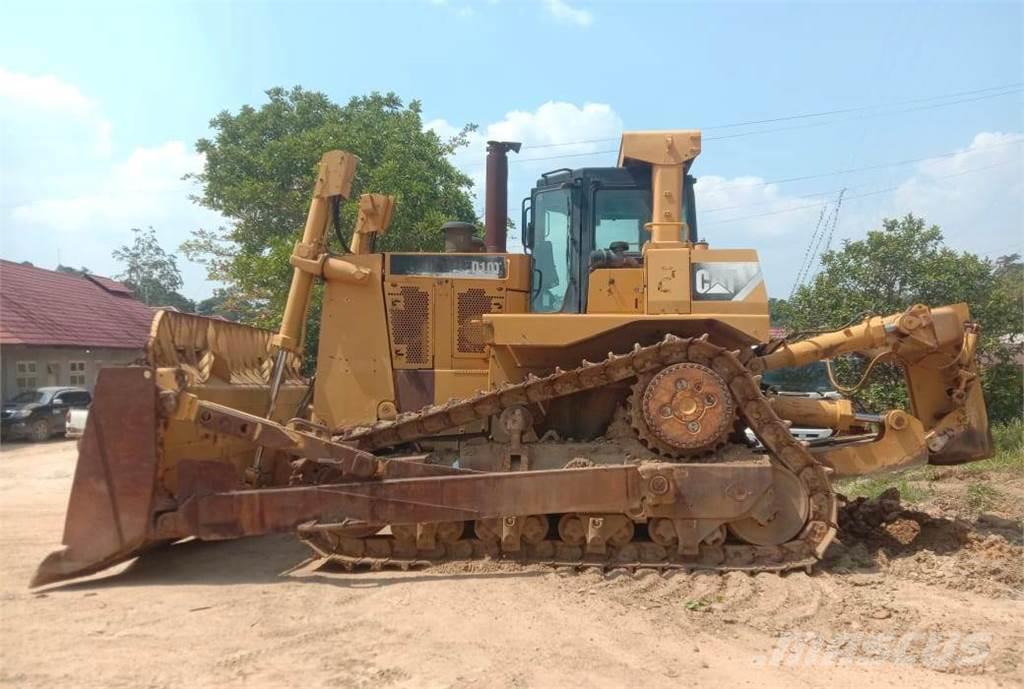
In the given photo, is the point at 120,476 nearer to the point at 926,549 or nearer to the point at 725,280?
the point at 725,280

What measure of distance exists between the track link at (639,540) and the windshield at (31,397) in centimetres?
1676

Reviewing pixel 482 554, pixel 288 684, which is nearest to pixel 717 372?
pixel 482 554

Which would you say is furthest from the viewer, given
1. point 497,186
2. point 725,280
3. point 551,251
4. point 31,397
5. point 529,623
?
point 31,397

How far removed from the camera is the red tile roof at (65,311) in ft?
69.7

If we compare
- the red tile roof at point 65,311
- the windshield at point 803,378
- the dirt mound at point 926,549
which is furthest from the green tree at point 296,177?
the dirt mound at point 926,549

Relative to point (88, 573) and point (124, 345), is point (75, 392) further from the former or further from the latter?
point (88, 573)

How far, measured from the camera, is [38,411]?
1880 centimetres

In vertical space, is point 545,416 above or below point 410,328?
below

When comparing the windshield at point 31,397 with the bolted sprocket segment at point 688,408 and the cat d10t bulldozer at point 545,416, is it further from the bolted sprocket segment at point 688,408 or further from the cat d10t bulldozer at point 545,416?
the bolted sprocket segment at point 688,408

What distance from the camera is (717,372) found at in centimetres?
570

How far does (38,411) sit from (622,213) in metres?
17.8

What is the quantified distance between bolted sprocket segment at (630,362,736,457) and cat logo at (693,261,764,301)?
0.62 metres

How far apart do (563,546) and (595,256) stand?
7.76 feet

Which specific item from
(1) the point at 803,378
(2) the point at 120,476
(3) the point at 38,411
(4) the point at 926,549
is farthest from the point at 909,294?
(3) the point at 38,411
